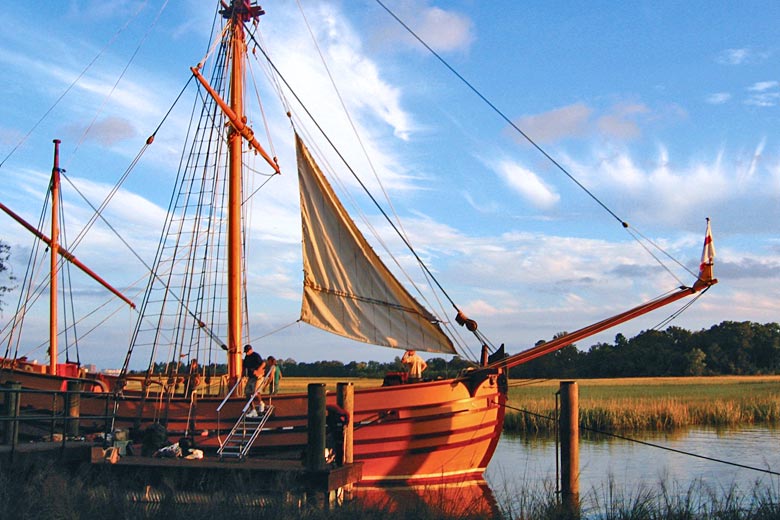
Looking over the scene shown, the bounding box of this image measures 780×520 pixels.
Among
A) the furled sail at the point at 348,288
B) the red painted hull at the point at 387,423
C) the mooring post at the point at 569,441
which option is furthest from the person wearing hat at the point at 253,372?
the mooring post at the point at 569,441

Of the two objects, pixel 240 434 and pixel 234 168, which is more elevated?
pixel 234 168

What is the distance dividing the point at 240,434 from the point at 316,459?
6817 mm

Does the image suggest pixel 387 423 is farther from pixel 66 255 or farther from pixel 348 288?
pixel 66 255

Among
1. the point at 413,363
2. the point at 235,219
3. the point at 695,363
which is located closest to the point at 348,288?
the point at 413,363

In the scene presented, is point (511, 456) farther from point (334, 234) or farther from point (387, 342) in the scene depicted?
point (334, 234)

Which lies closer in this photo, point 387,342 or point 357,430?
point 357,430

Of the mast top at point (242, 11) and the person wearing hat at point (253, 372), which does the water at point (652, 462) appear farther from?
the mast top at point (242, 11)

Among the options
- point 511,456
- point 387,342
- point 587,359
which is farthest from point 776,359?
point 387,342

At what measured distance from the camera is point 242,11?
73.7 feet

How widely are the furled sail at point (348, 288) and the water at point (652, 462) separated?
3.89 metres

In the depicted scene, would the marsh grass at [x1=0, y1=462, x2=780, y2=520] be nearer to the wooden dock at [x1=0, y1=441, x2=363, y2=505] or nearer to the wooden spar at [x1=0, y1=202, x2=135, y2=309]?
the wooden dock at [x1=0, y1=441, x2=363, y2=505]

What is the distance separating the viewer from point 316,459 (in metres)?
11.2

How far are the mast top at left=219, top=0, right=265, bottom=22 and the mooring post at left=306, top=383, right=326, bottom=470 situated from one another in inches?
564

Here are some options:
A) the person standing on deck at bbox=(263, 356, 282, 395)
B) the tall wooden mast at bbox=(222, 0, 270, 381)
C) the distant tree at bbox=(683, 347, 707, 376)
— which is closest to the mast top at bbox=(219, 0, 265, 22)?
the tall wooden mast at bbox=(222, 0, 270, 381)
